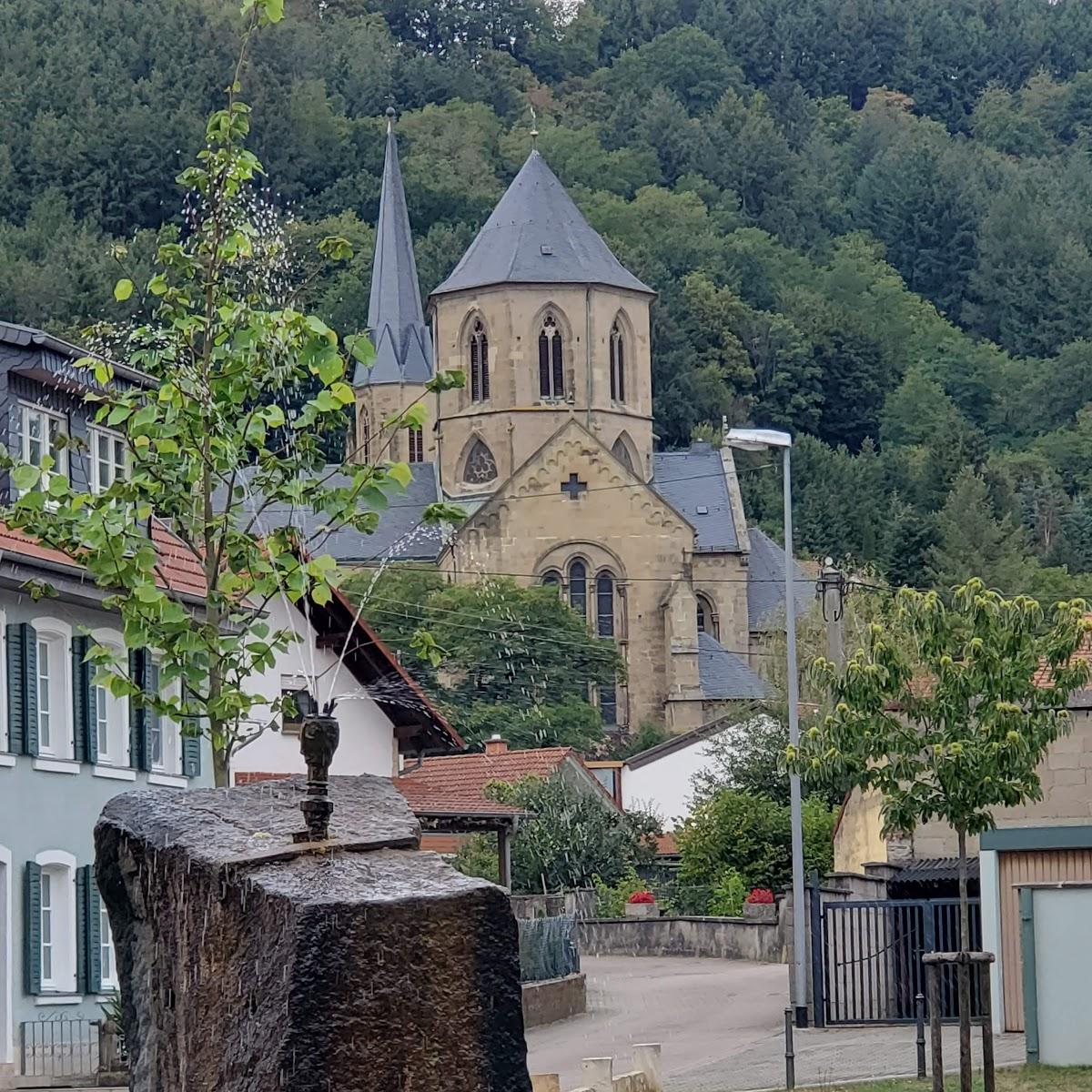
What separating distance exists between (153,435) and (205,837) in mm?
7472

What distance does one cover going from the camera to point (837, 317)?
481 feet

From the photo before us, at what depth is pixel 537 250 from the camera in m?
92.3

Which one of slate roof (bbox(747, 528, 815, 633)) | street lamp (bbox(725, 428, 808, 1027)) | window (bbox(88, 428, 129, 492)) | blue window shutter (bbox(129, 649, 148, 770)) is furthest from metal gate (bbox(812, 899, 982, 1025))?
slate roof (bbox(747, 528, 815, 633))

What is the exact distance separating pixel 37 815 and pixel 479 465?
67756mm

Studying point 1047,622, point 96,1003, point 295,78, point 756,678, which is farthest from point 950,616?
point 295,78

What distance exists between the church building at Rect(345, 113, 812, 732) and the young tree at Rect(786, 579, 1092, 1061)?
64.8 m

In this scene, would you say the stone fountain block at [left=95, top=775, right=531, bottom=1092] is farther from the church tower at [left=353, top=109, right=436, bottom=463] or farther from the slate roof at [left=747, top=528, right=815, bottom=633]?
the church tower at [left=353, top=109, right=436, bottom=463]

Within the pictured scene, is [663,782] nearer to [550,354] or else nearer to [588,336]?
[550,354]

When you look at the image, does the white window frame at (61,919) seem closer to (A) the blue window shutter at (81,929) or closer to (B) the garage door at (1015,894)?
(A) the blue window shutter at (81,929)

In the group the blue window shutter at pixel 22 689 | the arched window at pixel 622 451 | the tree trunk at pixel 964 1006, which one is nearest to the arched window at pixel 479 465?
the arched window at pixel 622 451

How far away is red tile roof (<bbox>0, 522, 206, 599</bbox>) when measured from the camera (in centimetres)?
2416

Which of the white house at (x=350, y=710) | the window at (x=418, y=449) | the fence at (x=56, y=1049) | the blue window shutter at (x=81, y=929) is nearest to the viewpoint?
the fence at (x=56, y=1049)

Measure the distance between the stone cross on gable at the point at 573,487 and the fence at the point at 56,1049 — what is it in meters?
63.1

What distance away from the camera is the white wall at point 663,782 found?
66.2 meters
